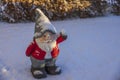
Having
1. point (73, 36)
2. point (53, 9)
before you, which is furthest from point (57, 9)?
point (73, 36)

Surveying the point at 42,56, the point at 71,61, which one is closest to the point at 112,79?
the point at 71,61

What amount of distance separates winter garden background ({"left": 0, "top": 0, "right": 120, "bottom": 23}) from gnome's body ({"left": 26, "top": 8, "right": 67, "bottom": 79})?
1.89 metres

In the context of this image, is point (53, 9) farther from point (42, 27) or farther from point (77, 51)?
point (42, 27)

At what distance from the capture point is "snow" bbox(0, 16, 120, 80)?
3969mm

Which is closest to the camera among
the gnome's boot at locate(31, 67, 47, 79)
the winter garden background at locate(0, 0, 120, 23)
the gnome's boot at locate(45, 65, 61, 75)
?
the gnome's boot at locate(31, 67, 47, 79)

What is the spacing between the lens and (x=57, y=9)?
19.3 feet

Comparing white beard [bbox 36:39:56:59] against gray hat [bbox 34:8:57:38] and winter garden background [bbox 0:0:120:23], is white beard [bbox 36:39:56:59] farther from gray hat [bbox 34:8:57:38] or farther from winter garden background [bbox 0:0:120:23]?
winter garden background [bbox 0:0:120:23]

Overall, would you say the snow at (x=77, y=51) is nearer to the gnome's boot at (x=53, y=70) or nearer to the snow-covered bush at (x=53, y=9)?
the gnome's boot at (x=53, y=70)

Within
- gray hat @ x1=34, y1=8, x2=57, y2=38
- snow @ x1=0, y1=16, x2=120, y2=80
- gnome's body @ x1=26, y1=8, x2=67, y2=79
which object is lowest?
snow @ x1=0, y1=16, x2=120, y2=80

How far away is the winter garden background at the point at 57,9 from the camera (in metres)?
5.65

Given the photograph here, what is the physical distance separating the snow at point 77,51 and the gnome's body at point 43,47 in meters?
0.12

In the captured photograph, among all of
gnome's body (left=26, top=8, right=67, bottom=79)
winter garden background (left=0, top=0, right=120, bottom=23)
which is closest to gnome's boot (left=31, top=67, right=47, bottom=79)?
gnome's body (left=26, top=8, right=67, bottom=79)

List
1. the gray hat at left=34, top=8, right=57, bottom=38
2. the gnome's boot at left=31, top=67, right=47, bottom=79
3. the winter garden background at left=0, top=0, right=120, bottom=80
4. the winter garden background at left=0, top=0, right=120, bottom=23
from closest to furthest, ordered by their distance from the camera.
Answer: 1. the gray hat at left=34, top=8, right=57, bottom=38
2. the gnome's boot at left=31, top=67, right=47, bottom=79
3. the winter garden background at left=0, top=0, right=120, bottom=80
4. the winter garden background at left=0, top=0, right=120, bottom=23

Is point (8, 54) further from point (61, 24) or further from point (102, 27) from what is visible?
point (102, 27)
